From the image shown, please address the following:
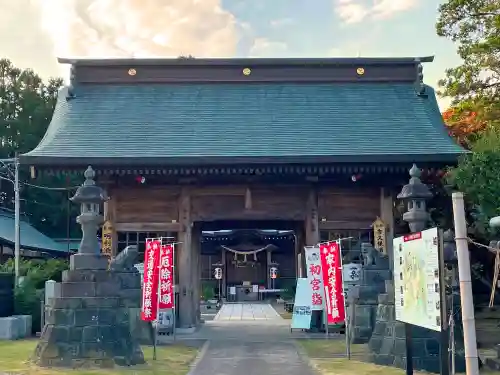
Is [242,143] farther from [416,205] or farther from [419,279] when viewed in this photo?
[419,279]

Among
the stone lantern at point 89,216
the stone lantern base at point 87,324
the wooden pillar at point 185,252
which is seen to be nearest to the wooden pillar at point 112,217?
the wooden pillar at point 185,252

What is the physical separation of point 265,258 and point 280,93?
77.4ft

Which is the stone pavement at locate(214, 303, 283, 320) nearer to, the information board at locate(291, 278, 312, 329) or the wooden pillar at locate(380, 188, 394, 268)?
the information board at locate(291, 278, 312, 329)

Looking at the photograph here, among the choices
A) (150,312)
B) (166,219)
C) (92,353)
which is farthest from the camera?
(166,219)

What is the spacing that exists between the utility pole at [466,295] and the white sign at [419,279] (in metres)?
0.92

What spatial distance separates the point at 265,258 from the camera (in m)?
42.9

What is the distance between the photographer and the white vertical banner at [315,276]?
15.8 meters

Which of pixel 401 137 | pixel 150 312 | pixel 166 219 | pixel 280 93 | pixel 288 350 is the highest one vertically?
pixel 280 93

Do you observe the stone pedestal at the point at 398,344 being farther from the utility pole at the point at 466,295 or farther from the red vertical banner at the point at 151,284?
the utility pole at the point at 466,295

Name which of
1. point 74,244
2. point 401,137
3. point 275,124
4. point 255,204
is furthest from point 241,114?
point 74,244

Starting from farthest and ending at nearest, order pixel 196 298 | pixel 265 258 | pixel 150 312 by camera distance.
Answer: pixel 265 258 → pixel 196 298 → pixel 150 312

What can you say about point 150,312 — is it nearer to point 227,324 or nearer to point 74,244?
point 227,324

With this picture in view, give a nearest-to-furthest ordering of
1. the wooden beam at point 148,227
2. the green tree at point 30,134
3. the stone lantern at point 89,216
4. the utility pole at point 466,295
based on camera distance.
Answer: the utility pole at point 466,295, the stone lantern at point 89,216, the wooden beam at point 148,227, the green tree at point 30,134

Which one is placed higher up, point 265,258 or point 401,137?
point 401,137
